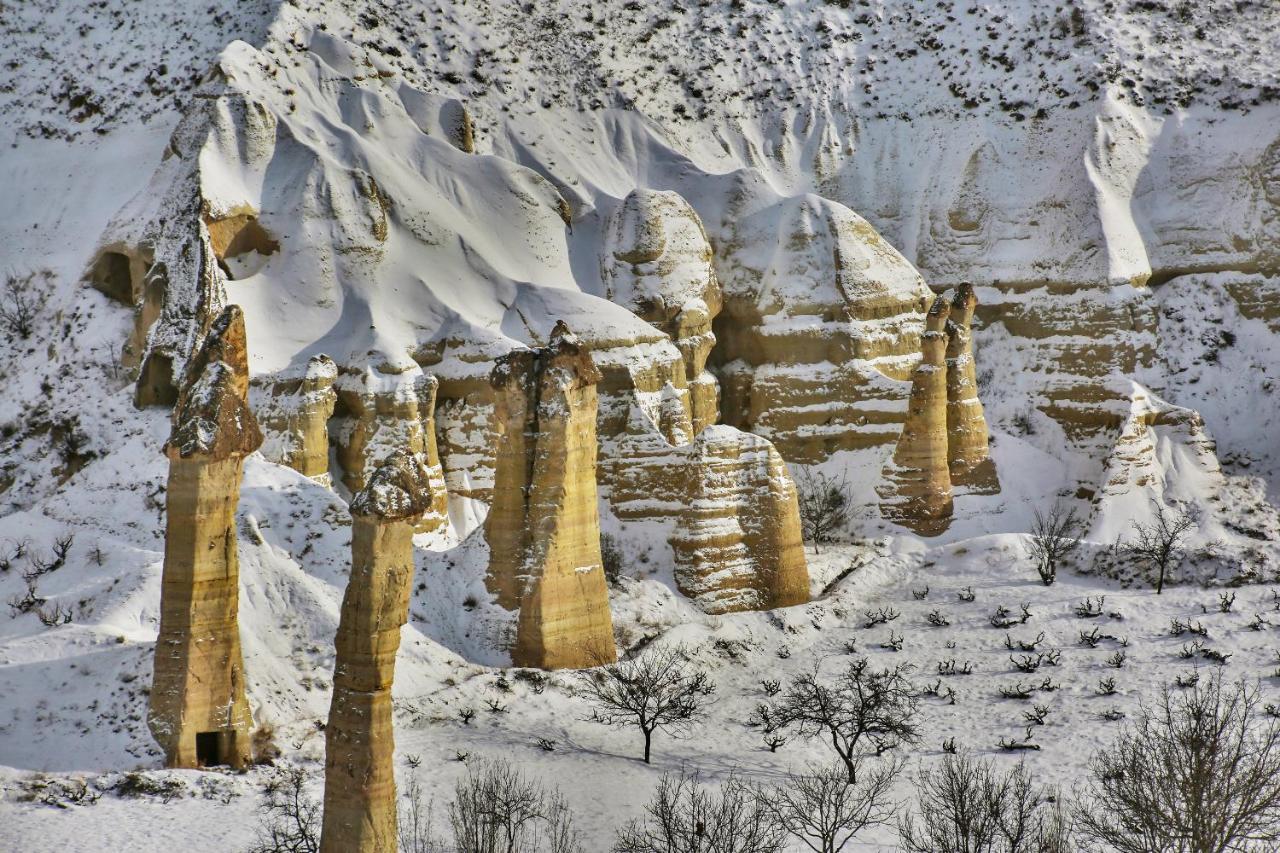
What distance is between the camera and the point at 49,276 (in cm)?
5406

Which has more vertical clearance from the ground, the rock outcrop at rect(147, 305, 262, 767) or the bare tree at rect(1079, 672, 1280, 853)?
the rock outcrop at rect(147, 305, 262, 767)

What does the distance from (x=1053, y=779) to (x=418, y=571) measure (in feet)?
49.6

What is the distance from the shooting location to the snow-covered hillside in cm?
3047

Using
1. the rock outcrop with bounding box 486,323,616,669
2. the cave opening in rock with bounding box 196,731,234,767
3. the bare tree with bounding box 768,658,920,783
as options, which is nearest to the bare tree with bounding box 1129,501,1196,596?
the bare tree with bounding box 768,658,920,783

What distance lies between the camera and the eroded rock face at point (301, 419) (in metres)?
40.9

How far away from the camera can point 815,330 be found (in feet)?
172

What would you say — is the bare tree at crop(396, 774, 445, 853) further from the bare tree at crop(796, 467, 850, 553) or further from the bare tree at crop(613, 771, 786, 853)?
the bare tree at crop(796, 467, 850, 553)

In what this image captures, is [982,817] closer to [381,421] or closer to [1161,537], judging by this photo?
[1161,537]

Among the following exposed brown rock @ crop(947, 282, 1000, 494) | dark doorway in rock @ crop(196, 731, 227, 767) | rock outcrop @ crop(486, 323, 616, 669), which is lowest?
dark doorway in rock @ crop(196, 731, 227, 767)

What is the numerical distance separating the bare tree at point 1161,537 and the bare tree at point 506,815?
23023 mm

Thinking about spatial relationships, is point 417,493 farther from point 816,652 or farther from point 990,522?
point 990,522

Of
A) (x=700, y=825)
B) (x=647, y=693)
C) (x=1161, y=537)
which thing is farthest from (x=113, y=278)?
(x=1161, y=537)

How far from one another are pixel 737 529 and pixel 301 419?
12.7 metres

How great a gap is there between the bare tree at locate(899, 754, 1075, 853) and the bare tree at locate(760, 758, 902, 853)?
0.70 metres
